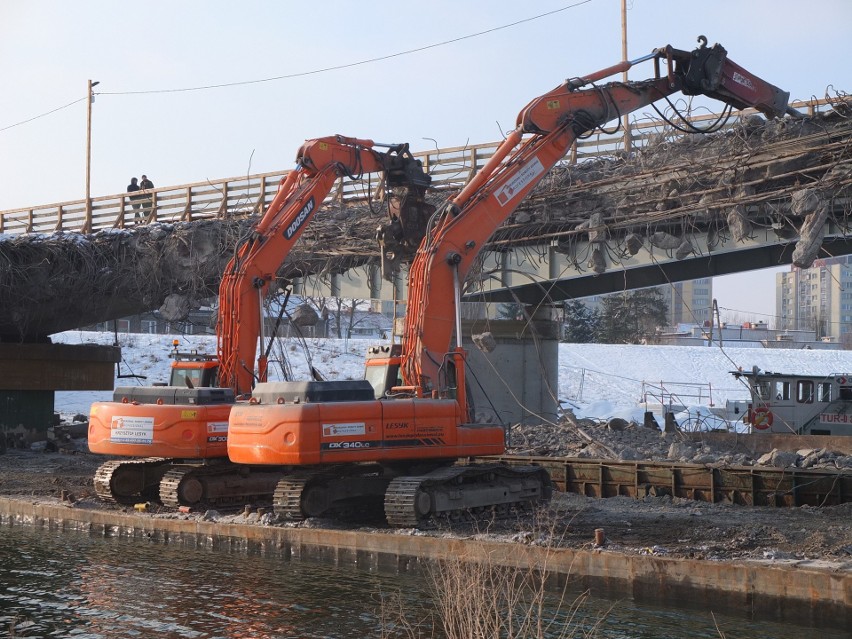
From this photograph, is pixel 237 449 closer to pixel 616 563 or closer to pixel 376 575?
pixel 376 575

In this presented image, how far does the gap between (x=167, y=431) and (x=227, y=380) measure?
1.81 meters

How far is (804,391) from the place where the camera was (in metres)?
29.7

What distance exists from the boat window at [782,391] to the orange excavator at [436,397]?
13.9 meters

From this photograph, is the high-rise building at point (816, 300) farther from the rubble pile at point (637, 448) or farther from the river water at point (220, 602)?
the river water at point (220, 602)

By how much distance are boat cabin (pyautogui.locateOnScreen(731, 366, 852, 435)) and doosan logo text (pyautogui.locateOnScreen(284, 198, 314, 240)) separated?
591 inches

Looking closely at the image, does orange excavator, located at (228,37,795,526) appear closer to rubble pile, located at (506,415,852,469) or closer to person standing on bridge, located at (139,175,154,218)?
rubble pile, located at (506,415,852,469)

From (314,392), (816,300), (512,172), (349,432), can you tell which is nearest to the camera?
(349,432)

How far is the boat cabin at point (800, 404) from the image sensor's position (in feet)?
95.1

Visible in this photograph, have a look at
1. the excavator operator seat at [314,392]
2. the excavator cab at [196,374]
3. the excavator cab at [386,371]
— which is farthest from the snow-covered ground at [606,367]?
the excavator operator seat at [314,392]

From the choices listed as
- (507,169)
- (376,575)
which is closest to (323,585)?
(376,575)

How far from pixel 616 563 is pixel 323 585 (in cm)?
355

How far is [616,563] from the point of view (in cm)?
1200

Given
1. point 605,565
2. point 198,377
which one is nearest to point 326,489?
point 198,377

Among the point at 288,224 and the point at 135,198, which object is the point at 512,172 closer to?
the point at 288,224
